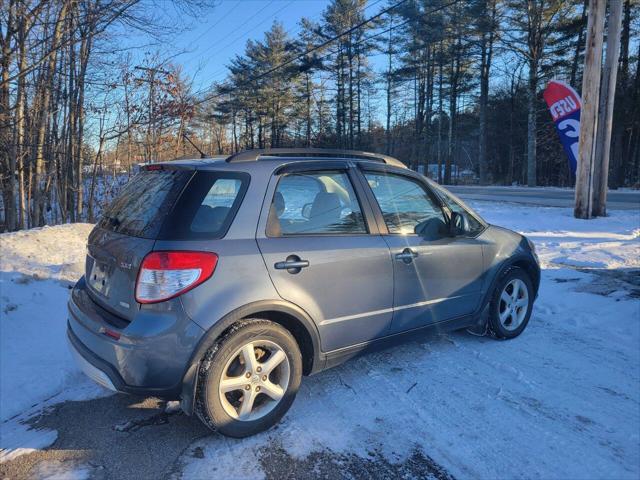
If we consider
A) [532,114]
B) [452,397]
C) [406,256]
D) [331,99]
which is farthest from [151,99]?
[331,99]

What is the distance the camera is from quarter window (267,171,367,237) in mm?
2965

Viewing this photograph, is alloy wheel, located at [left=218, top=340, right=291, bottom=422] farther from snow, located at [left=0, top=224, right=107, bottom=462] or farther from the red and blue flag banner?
the red and blue flag banner

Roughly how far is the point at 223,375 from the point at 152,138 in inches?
474

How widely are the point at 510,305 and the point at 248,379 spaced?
108 inches

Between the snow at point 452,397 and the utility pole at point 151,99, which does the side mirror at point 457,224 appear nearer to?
the snow at point 452,397

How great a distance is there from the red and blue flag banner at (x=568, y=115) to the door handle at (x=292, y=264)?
41.9 feet

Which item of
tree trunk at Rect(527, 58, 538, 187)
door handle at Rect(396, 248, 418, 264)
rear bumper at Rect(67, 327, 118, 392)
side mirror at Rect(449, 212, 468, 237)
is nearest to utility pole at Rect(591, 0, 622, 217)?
side mirror at Rect(449, 212, 468, 237)

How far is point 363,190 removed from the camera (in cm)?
334

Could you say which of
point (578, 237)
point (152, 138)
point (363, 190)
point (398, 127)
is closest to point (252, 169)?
point (363, 190)

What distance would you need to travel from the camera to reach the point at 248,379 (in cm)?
272

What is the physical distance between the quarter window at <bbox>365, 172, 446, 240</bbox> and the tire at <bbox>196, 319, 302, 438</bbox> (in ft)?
4.04

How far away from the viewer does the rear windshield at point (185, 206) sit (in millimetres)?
2594

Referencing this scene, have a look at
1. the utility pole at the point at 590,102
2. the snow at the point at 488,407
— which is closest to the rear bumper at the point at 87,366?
the snow at the point at 488,407

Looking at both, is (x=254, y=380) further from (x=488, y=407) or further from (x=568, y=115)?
(x=568, y=115)
